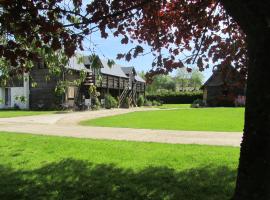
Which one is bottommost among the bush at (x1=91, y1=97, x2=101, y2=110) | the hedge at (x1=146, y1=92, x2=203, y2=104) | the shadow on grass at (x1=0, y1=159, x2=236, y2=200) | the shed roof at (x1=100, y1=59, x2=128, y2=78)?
the shadow on grass at (x1=0, y1=159, x2=236, y2=200)

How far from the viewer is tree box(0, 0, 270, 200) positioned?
3.68 meters

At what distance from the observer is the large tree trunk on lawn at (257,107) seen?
3641 millimetres

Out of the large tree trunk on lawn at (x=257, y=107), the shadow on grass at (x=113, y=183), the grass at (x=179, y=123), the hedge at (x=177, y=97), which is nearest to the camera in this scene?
the large tree trunk on lawn at (x=257, y=107)

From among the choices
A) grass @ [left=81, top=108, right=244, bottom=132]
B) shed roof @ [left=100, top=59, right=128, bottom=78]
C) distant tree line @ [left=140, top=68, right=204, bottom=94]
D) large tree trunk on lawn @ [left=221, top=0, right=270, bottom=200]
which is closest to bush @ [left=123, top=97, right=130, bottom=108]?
shed roof @ [left=100, top=59, right=128, bottom=78]

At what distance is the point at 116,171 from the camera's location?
309 inches

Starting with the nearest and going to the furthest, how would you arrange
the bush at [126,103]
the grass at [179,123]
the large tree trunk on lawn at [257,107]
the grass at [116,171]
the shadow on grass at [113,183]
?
the large tree trunk on lawn at [257,107]
the shadow on grass at [113,183]
the grass at [116,171]
the grass at [179,123]
the bush at [126,103]

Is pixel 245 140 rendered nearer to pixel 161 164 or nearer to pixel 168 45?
pixel 168 45

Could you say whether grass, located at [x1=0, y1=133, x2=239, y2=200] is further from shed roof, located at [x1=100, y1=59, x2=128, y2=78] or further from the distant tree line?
the distant tree line

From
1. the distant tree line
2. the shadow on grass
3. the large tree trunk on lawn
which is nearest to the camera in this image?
the large tree trunk on lawn

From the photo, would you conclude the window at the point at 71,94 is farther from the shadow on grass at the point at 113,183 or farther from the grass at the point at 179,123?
the shadow on grass at the point at 113,183

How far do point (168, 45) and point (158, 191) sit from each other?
3062mm

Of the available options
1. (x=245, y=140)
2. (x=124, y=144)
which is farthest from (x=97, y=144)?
Answer: (x=245, y=140)

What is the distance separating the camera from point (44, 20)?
16.9ft

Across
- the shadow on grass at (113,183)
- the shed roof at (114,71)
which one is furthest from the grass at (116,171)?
the shed roof at (114,71)
